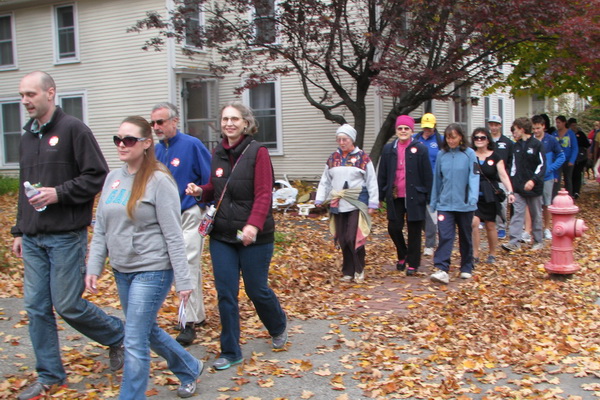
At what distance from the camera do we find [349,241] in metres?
8.18

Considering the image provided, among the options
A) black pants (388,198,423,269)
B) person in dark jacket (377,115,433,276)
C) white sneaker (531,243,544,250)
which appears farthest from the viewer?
white sneaker (531,243,544,250)

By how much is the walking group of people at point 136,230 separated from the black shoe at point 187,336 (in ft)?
0.03

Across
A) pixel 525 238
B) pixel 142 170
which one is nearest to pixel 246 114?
pixel 142 170

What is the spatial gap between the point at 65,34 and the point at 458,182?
15781 mm

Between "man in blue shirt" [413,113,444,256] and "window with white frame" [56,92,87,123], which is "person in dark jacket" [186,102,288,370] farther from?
"window with white frame" [56,92,87,123]

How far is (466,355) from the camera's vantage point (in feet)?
18.4

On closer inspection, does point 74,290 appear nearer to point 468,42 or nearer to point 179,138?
point 179,138

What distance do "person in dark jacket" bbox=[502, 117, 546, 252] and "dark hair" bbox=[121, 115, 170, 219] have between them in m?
7.23

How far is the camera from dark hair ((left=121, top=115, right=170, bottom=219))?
415 centimetres

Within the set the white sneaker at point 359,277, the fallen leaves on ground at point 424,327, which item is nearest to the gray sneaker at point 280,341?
the fallen leaves on ground at point 424,327

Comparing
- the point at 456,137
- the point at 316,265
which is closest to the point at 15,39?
the point at 316,265

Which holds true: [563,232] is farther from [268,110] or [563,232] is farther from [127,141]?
[268,110]

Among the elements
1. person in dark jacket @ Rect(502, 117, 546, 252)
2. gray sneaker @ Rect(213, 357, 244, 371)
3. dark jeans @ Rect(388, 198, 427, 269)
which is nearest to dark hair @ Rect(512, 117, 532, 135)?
person in dark jacket @ Rect(502, 117, 546, 252)

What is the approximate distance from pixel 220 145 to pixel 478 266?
5.26m
